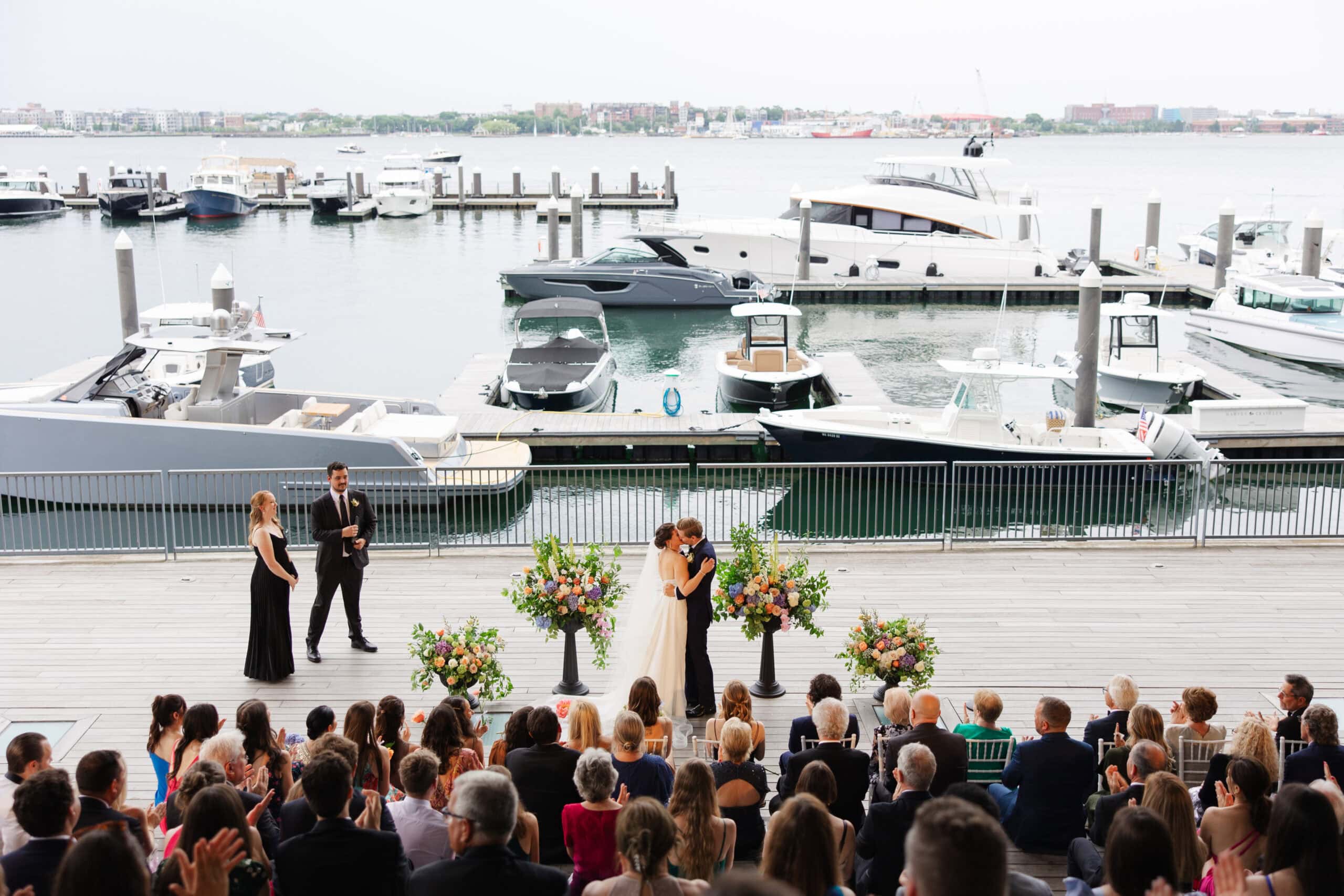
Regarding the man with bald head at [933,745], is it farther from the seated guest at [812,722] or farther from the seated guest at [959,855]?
the seated guest at [959,855]

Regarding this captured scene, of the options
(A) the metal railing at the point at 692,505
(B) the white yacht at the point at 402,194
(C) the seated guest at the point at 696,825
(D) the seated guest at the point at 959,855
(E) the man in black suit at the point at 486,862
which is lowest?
(A) the metal railing at the point at 692,505

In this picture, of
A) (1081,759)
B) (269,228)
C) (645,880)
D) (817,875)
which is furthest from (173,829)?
(269,228)

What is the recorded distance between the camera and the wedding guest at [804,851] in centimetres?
418

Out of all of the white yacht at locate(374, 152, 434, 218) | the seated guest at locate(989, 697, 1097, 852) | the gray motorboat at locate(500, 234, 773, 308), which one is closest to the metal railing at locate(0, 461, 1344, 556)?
the seated guest at locate(989, 697, 1097, 852)

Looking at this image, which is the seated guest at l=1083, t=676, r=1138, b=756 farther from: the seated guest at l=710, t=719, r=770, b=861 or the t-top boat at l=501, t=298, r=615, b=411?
the t-top boat at l=501, t=298, r=615, b=411

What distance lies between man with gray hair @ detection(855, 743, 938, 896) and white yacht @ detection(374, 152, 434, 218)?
223 feet

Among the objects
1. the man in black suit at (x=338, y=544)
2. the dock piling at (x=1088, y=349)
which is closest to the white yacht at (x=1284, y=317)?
the dock piling at (x=1088, y=349)

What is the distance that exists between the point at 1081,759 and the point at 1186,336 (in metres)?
34.7

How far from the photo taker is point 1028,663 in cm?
955

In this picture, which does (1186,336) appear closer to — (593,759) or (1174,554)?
(1174,554)

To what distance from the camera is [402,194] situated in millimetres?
70062

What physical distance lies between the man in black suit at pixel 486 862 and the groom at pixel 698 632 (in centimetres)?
392

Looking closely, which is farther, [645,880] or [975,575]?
[975,575]

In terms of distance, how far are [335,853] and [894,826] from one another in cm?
242
